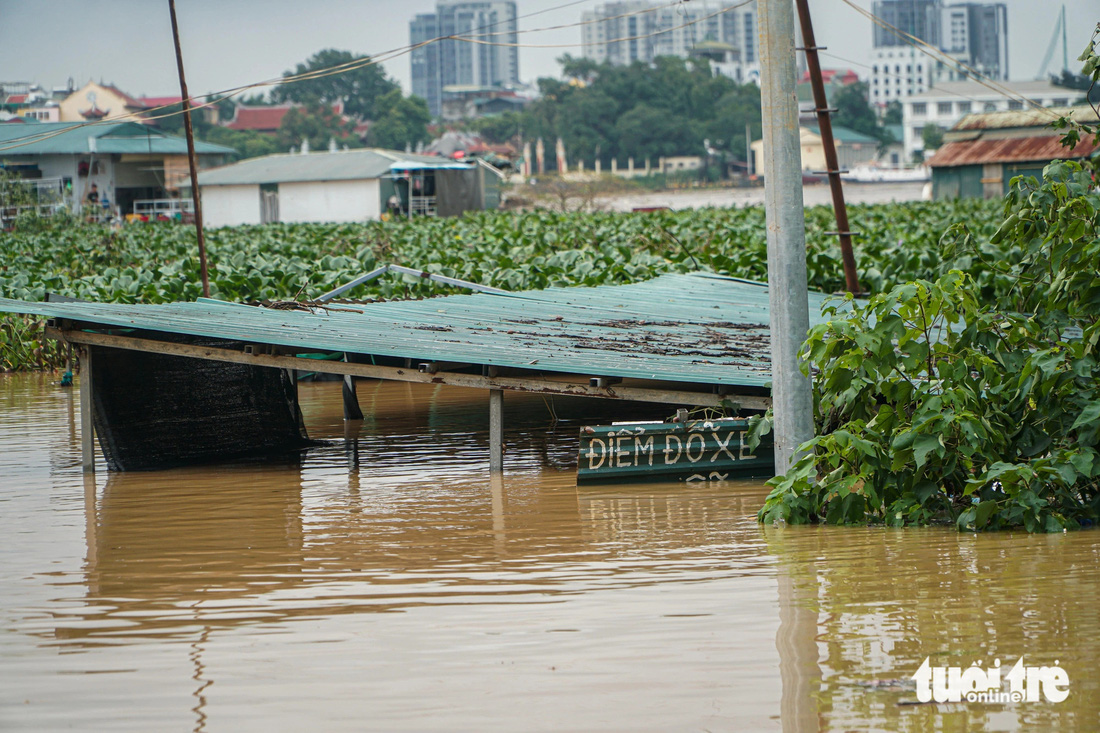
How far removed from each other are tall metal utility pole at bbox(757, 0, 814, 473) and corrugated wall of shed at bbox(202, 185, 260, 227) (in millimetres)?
50208

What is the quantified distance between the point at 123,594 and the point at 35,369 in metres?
15.8

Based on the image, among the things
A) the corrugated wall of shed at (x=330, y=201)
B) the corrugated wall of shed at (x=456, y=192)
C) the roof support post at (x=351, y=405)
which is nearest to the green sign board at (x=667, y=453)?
the roof support post at (x=351, y=405)

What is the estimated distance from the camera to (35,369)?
21.2m

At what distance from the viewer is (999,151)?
43656 millimetres

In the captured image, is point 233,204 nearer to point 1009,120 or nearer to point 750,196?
point 750,196

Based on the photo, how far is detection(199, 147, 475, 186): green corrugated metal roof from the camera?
54.3 metres

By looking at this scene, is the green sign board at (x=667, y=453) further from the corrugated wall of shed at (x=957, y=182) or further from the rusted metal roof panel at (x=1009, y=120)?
the rusted metal roof panel at (x=1009, y=120)

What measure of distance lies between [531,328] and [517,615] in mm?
7061

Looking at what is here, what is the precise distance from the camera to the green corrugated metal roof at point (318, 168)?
5428 cm

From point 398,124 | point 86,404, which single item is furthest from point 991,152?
point 398,124

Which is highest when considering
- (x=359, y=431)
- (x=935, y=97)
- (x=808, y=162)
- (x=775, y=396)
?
(x=935, y=97)

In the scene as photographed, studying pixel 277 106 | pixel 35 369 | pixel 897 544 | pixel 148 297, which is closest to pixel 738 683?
pixel 897 544

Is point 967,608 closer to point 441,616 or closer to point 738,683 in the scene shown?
point 738,683

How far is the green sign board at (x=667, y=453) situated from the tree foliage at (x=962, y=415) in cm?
180
